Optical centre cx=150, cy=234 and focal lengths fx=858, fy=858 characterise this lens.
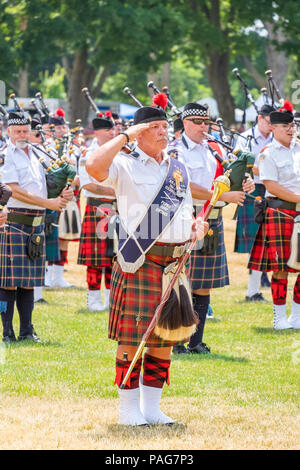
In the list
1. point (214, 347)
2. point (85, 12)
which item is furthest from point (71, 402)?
point (85, 12)

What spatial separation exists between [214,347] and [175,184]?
90.3 inches

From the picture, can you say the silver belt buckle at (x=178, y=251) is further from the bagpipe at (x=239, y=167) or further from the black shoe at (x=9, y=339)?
the black shoe at (x=9, y=339)

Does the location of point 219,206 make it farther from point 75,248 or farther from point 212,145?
point 75,248

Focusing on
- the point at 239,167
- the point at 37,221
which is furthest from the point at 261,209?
the point at 37,221

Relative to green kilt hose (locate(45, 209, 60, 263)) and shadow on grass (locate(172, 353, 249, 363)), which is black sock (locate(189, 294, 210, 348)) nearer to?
shadow on grass (locate(172, 353, 249, 363))

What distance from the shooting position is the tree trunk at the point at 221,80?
21.2 meters

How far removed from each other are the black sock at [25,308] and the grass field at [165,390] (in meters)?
0.18

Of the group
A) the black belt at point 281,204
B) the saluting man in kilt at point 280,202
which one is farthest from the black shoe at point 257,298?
the black belt at point 281,204

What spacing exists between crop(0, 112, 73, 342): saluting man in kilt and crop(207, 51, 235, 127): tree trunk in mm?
15251

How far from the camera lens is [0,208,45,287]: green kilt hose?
6.05 metres

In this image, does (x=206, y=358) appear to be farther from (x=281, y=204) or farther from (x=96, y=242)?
(x=96, y=242)

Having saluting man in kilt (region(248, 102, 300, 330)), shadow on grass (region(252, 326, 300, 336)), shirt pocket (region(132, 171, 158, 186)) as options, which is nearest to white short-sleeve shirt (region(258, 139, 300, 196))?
saluting man in kilt (region(248, 102, 300, 330))

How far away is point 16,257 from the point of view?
6.07 m

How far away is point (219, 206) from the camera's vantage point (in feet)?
19.9
